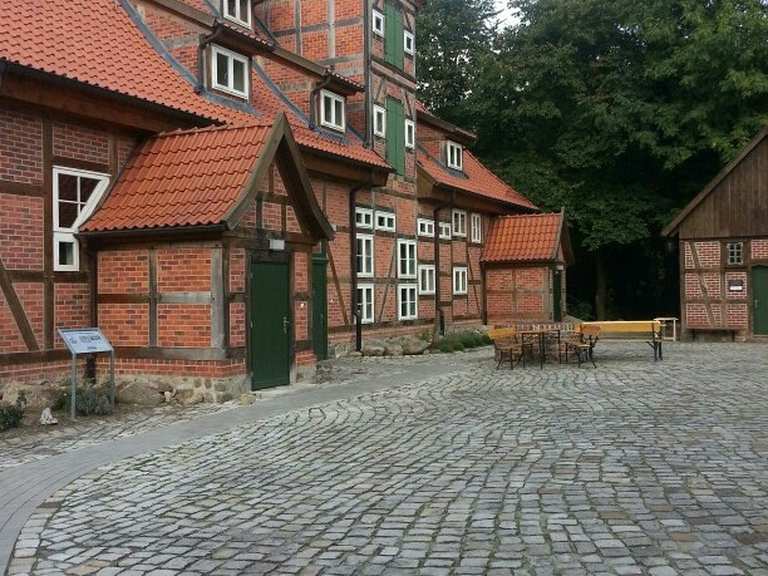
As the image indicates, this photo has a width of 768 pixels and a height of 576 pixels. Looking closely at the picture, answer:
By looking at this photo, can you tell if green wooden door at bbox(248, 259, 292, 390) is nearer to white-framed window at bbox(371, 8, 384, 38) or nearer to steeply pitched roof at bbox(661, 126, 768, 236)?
white-framed window at bbox(371, 8, 384, 38)

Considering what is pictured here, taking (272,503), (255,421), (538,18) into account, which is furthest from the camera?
(538,18)

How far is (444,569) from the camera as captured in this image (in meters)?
4.53

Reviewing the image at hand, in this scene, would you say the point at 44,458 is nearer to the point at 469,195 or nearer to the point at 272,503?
the point at 272,503

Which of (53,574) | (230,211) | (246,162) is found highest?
(246,162)

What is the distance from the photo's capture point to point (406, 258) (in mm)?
23109

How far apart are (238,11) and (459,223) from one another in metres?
11.0

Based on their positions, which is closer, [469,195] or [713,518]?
[713,518]

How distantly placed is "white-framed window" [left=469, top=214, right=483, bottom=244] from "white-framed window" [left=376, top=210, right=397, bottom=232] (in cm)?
658

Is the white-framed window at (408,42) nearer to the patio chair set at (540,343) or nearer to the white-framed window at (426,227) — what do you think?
the white-framed window at (426,227)

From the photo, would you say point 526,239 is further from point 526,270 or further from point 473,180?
point 473,180

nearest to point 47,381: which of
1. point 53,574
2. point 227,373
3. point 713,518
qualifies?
point 227,373

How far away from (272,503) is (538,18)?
3257 cm

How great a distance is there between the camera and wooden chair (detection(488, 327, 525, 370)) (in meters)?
16.4

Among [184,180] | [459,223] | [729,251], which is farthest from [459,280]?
[184,180]
